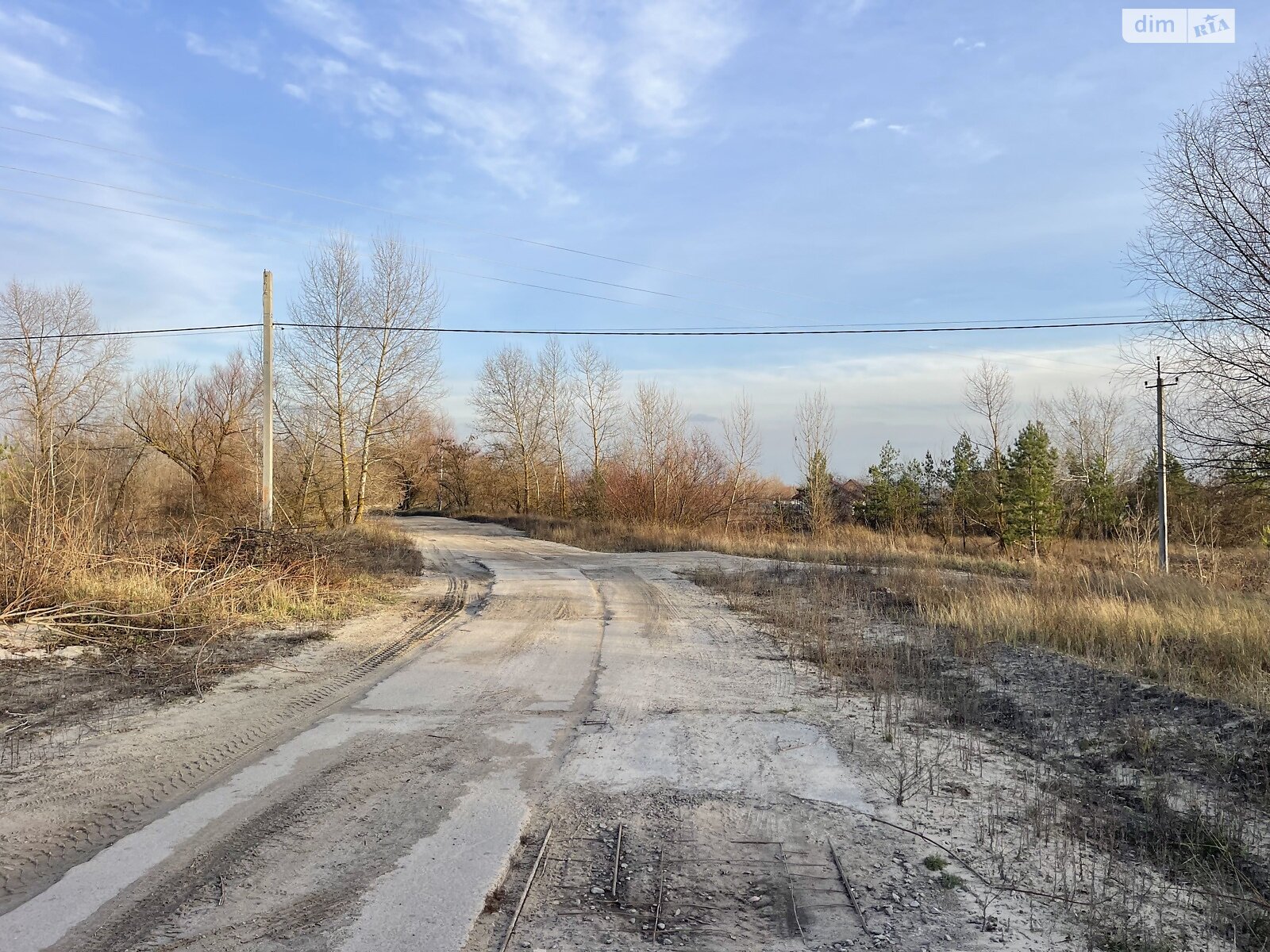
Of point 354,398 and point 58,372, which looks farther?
point 354,398

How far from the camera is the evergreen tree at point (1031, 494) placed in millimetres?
33000

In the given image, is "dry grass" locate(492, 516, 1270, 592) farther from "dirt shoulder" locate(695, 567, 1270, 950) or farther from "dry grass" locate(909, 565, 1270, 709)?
"dirt shoulder" locate(695, 567, 1270, 950)

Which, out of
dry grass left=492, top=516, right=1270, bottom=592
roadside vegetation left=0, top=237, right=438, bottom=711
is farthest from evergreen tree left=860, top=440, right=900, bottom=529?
roadside vegetation left=0, top=237, right=438, bottom=711

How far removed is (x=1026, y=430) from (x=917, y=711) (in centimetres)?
3185

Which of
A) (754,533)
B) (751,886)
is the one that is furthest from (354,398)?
(751,886)

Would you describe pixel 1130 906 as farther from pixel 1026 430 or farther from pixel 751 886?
pixel 1026 430

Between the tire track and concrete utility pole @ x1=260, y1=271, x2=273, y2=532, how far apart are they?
969 cm

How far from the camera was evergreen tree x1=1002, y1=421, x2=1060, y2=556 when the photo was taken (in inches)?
1299

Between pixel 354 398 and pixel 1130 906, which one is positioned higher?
pixel 354 398

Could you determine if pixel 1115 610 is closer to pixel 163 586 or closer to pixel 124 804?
pixel 124 804

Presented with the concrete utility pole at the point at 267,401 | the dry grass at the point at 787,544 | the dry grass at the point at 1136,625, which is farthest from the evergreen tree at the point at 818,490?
the concrete utility pole at the point at 267,401

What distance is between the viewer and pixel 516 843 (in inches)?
154

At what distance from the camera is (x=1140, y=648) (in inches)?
318

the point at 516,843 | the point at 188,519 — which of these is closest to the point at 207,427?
the point at 188,519
